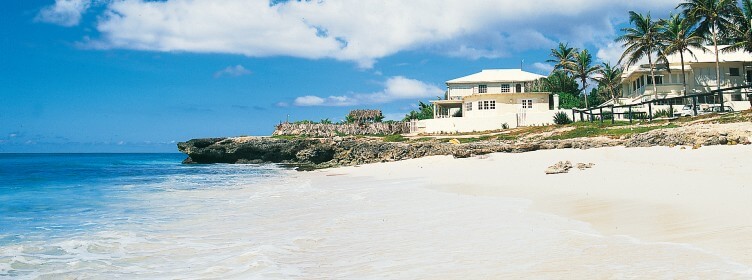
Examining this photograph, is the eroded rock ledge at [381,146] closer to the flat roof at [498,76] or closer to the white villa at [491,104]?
the white villa at [491,104]

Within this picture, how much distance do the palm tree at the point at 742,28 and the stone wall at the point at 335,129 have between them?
102 feet

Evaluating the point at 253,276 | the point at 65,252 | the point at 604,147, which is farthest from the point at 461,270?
the point at 604,147

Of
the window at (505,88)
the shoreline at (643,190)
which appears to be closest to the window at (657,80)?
the window at (505,88)

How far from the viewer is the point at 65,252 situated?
7832mm

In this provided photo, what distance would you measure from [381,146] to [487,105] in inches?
824

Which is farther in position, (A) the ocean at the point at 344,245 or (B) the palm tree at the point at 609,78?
(B) the palm tree at the point at 609,78

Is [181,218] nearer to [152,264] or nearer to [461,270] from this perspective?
[152,264]

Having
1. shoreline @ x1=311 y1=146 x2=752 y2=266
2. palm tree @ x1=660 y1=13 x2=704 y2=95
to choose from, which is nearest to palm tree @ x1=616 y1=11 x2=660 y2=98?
palm tree @ x1=660 y1=13 x2=704 y2=95

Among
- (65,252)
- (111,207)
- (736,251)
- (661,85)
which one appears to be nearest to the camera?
(736,251)

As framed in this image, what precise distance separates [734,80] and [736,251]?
5438 cm

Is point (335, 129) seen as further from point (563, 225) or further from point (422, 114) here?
point (563, 225)

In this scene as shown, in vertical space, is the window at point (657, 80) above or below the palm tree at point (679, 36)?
below

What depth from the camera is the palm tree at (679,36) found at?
45938mm

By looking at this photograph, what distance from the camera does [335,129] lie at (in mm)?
62844
